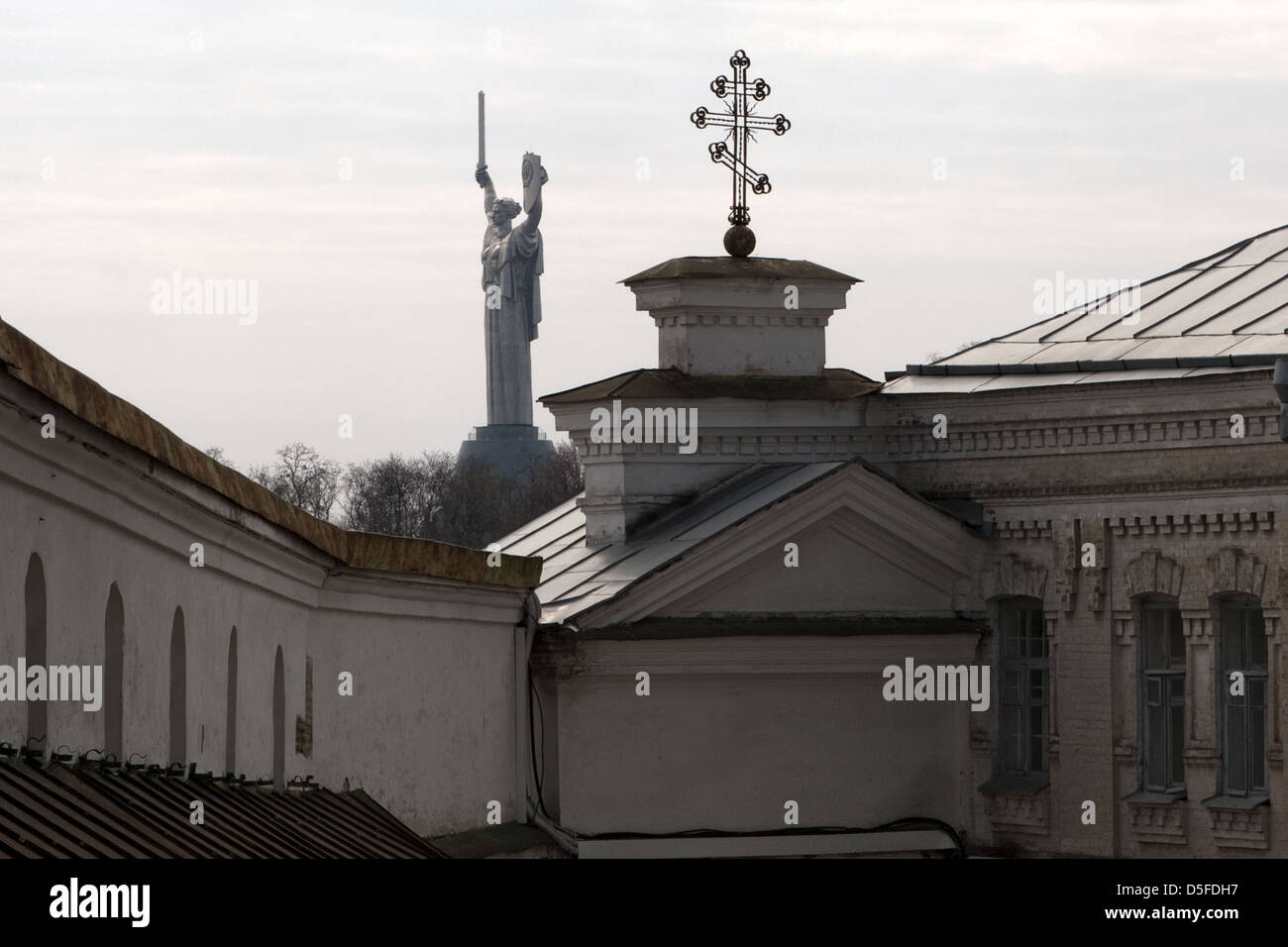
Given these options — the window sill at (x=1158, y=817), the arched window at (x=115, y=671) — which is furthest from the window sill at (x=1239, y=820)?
the arched window at (x=115, y=671)

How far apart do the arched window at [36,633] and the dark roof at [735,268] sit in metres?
15.0

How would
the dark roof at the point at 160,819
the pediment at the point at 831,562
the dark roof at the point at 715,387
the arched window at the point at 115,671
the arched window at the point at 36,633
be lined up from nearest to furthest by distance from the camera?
the dark roof at the point at 160,819, the arched window at the point at 36,633, the arched window at the point at 115,671, the pediment at the point at 831,562, the dark roof at the point at 715,387

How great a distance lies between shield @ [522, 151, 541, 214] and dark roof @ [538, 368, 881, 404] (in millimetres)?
100552

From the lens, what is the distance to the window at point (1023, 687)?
2333 centimetres

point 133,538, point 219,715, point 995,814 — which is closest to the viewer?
point 133,538

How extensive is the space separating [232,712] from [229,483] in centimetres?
153

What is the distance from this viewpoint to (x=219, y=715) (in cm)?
1328

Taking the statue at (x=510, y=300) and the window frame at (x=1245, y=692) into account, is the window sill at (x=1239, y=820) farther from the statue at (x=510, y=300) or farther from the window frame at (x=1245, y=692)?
the statue at (x=510, y=300)

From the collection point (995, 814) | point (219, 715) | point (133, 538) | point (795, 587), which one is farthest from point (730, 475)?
point (133, 538)

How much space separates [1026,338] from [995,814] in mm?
4441

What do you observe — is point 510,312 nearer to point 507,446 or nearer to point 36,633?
point 507,446

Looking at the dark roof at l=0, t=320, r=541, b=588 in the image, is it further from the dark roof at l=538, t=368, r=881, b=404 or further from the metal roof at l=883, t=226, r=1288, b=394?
the metal roof at l=883, t=226, r=1288, b=394

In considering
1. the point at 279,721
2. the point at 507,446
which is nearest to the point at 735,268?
the point at 279,721
